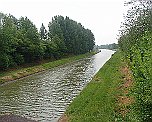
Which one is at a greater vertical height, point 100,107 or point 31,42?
point 31,42

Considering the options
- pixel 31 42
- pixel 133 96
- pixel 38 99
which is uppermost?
pixel 31 42

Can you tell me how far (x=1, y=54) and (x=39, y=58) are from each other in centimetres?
2541

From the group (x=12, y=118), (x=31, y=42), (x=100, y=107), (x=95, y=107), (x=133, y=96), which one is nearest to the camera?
(x=133, y=96)

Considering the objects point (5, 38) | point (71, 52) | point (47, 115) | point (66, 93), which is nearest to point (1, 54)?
point (5, 38)

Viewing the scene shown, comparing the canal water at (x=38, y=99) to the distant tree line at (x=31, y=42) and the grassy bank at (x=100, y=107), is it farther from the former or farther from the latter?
the distant tree line at (x=31, y=42)

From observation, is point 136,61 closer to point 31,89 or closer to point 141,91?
point 141,91

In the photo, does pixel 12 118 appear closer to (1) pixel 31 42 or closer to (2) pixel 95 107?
(2) pixel 95 107

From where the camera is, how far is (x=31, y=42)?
7231 cm

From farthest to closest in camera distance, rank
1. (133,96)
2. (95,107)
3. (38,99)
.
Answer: (38,99)
(95,107)
(133,96)

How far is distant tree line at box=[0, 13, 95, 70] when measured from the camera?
56269 mm

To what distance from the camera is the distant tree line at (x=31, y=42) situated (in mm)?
A: 56269

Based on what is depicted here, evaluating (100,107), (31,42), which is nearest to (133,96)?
(100,107)

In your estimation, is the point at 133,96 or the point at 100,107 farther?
the point at 100,107

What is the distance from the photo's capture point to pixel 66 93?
34.3 meters
